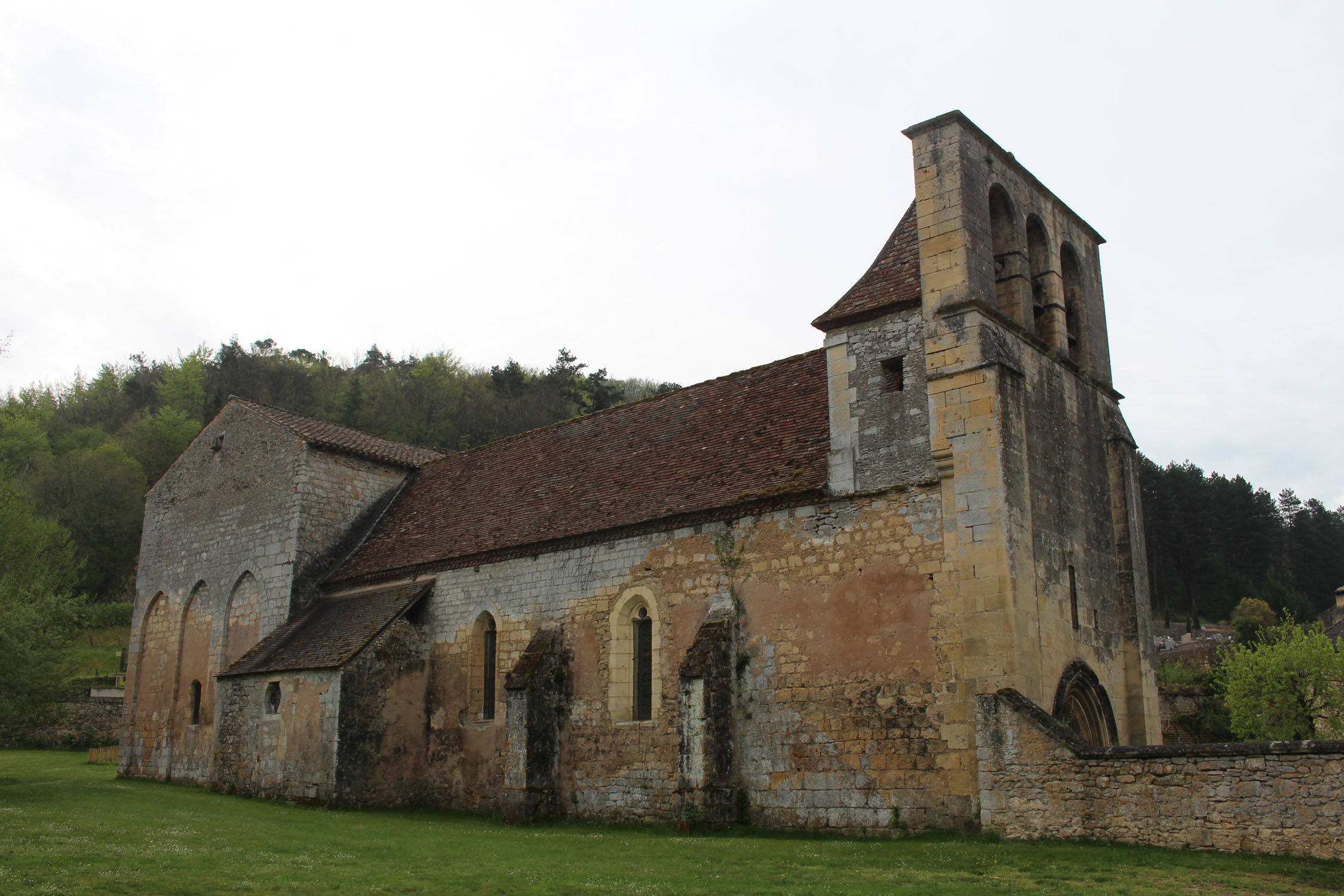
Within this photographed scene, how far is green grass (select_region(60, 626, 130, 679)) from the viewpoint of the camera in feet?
146

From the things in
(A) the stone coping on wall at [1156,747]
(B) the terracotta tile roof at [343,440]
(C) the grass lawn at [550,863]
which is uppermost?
(B) the terracotta tile roof at [343,440]

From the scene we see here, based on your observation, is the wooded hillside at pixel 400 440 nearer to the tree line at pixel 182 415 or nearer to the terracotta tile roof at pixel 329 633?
the tree line at pixel 182 415

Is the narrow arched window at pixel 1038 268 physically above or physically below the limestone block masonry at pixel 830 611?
above

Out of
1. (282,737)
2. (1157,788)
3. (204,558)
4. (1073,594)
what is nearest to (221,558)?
(204,558)

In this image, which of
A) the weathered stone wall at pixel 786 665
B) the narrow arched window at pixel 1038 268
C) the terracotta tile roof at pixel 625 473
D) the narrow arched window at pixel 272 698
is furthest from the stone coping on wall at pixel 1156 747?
the narrow arched window at pixel 272 698

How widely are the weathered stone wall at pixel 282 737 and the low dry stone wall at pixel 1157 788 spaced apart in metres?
13.0

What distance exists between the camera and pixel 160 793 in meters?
21.6

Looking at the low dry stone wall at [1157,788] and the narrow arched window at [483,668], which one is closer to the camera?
the low dry stone wall at [1157,788]

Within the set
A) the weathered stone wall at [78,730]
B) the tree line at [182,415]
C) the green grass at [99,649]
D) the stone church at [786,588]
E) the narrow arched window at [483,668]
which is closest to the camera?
the stone church at [786,588]

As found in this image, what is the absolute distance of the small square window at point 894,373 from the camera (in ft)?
53.2

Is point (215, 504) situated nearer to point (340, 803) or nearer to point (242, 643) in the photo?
point (242, 643)

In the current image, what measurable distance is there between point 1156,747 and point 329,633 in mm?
17113

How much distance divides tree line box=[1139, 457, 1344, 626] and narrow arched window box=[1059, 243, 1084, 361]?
52.7m

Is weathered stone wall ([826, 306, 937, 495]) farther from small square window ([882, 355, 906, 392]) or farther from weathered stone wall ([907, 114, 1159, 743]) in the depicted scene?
weathered stone wall ([907, 114, 1159, 743])
